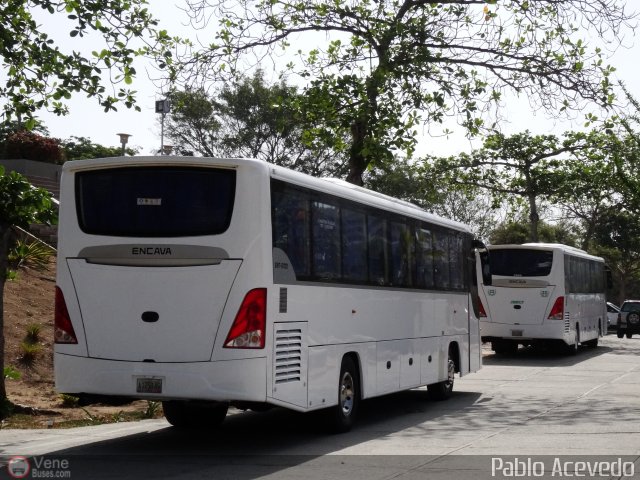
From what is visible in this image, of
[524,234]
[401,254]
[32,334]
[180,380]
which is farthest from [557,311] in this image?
[524,234]

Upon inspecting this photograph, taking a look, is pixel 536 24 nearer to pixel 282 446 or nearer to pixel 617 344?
pixel 282 446

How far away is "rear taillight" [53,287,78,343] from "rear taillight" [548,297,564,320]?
1882 centimetres

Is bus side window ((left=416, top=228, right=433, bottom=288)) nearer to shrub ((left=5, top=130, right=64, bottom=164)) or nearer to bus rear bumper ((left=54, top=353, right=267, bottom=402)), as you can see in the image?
bus rear bumper ((left=54, top=353, right=267, bottom=402))

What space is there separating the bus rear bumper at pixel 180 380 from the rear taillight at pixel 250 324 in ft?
0.59

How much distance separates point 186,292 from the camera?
11.1 m

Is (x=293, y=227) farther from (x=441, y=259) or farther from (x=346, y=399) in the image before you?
(x=441, y=259)

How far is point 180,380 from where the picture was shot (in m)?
11.0

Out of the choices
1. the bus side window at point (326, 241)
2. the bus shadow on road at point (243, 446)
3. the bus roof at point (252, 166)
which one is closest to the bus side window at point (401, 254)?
the bus roof at point (252, 166)

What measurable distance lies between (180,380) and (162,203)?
1886mm

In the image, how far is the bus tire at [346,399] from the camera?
1321 cm

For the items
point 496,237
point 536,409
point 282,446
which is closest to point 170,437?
point 282,446

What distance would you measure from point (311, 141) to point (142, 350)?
13.6 meters

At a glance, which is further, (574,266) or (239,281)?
(574,266)

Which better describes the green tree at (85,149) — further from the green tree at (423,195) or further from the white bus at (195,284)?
the white bus at (195,284)
